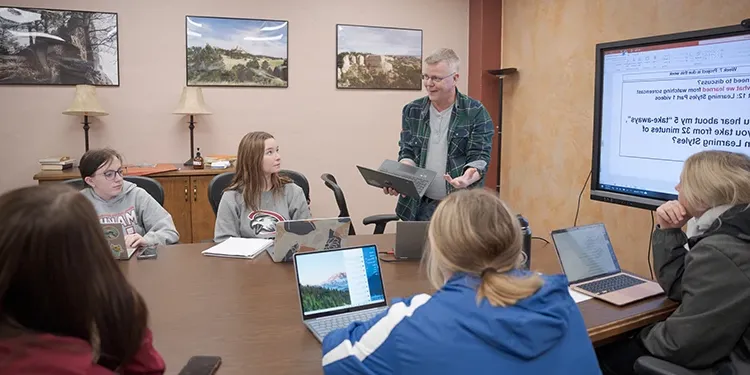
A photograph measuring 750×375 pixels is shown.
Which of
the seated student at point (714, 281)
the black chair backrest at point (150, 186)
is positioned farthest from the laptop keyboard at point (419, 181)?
the black chair backrest at point (150, 186)

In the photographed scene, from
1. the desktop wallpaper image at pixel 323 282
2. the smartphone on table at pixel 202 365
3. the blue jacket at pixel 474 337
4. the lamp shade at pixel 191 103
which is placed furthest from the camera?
the lamp shade at pixel 191 103

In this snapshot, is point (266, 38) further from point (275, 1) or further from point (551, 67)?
point (551, 67)

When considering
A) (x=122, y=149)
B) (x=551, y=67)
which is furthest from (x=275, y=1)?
(x=551, y=67)

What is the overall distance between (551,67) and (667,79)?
1658 millimetres

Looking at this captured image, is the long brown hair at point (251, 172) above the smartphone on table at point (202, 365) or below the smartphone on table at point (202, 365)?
above

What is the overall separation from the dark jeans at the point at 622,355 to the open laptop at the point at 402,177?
1.02m

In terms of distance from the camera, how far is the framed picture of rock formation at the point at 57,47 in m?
4.11

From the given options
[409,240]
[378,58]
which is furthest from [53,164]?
[409,240]

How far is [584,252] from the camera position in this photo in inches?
82.6

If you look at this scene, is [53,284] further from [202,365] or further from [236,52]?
[236,52]

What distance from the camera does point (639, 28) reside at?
3.59 m

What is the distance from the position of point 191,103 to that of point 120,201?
65.7 inches

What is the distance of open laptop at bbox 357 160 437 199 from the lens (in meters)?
2.63

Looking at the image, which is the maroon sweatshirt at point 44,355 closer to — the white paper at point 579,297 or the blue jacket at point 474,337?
the blue jacket at point 474,337
